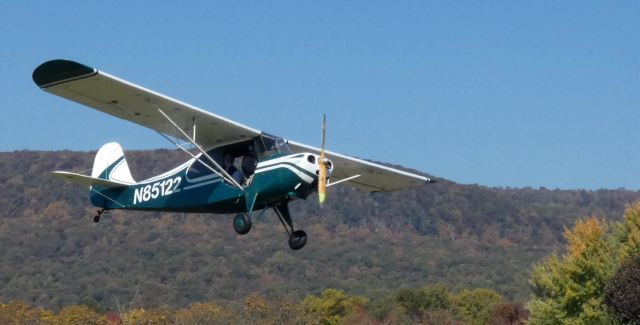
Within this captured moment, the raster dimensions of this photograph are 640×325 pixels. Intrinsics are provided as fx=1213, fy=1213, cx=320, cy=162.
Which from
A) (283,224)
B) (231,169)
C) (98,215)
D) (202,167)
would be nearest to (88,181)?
(98,215)

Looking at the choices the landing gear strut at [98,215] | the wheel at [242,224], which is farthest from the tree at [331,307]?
the wheel at [242,224]

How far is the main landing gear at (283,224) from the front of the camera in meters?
22.7

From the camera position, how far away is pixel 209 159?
77.5ft

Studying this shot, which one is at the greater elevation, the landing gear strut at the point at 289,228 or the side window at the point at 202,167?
the side window at the point at 202,167

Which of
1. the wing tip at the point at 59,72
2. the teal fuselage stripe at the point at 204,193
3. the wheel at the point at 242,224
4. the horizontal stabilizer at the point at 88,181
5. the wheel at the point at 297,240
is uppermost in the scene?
the wing tip at the point at 59,72

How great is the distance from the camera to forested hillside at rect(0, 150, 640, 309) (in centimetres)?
10238

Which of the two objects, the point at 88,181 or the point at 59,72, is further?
the point at 88,181

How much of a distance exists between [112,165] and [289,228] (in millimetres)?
6008

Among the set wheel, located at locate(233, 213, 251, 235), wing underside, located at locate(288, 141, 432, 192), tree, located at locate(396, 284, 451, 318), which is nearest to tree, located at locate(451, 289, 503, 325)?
tree, located at locate(396, 284, 451, 318)

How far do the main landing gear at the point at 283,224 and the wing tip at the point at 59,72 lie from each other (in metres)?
3.83

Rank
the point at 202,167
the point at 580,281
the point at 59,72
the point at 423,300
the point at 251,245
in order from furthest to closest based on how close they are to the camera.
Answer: the point at 251,245
the point at 423,300
the point at 580,281
the point at 202,167
the point at 59,72

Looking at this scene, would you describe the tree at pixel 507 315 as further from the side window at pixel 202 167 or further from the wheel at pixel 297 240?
the side window at pixel 202 167

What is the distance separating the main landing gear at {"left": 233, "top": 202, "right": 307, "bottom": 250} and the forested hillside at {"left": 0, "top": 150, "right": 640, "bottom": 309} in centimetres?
6523

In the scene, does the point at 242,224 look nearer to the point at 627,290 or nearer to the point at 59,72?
the point at 59,72
